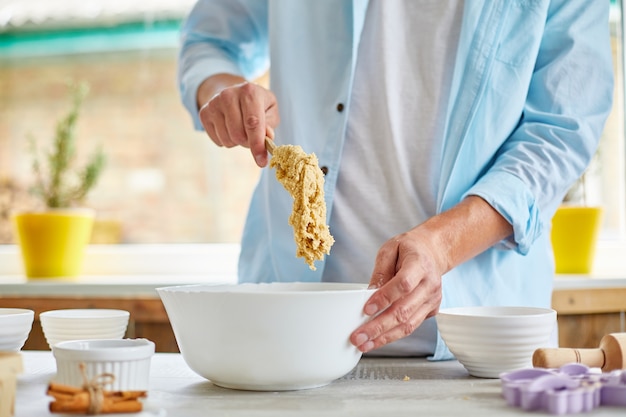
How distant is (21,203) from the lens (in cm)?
282

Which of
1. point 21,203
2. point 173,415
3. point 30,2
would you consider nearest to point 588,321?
point 173,415

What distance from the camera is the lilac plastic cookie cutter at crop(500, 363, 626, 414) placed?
87 centimetres

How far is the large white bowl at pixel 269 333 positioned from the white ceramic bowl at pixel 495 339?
156 mm

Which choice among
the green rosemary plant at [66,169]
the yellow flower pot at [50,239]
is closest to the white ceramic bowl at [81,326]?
the yellow flower pot at [50,239]

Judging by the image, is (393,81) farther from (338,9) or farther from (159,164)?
(159,164)

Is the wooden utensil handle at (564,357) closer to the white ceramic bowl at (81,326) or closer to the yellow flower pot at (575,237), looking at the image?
the white ceramic bowl at (81,326)

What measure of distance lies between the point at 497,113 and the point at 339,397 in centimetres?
64

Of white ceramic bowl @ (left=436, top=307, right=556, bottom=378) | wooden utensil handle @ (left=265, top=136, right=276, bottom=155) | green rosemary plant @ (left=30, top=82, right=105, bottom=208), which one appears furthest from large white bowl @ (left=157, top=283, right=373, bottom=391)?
green rosemary plant @ (left=30, top=82, right=105, bottom=208)

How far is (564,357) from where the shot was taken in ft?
3.43

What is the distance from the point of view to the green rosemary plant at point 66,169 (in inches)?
101

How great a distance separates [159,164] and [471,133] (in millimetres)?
1587

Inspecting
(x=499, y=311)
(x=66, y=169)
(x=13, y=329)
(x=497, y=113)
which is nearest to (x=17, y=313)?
(x=13, y=329)

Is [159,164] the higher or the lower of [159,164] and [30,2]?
the lower

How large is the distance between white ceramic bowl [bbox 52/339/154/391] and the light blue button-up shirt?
55cm
